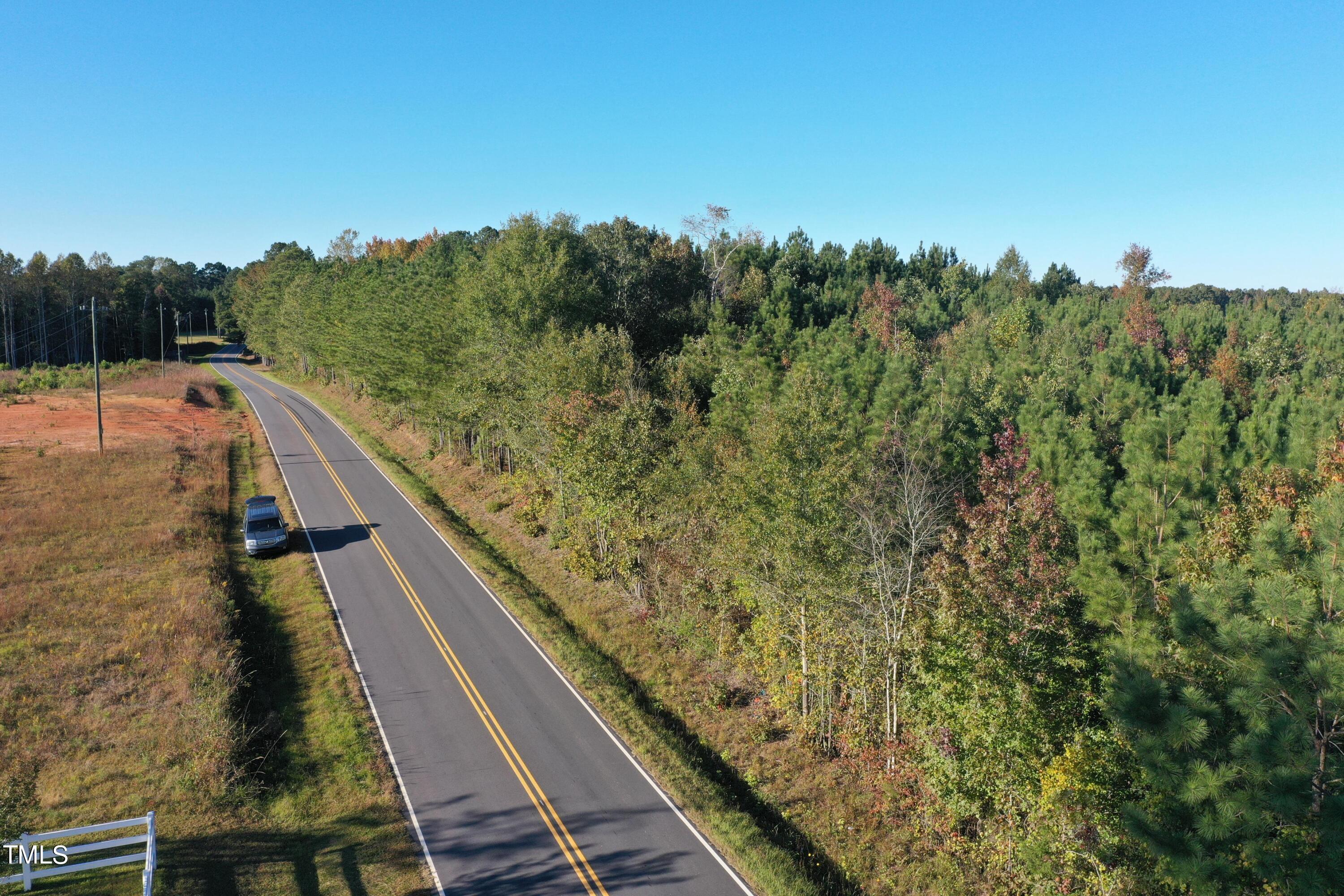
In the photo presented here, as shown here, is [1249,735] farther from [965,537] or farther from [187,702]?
[187,702]

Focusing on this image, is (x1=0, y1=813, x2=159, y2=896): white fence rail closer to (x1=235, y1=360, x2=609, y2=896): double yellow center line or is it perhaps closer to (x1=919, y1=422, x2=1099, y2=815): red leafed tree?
(x1=235, y1=360, x2=609, y2=896): double yellow center line

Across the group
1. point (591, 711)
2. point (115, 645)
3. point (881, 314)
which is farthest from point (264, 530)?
point (881, 314)

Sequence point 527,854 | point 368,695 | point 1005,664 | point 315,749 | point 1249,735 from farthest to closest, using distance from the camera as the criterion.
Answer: point 368,695 → point 315,749 → point 527,854 → point 1005,664 → point 1249,735

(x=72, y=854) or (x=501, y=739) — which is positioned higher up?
(x=72, y=854)

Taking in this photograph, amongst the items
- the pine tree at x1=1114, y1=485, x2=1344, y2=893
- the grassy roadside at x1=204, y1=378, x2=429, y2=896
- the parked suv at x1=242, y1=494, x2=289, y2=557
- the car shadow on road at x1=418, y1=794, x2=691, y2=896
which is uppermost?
the pine tree at x1=1114, y1=485, x2=1344, y2=893

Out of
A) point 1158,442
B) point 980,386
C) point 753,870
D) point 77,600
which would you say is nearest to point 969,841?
point 753,870

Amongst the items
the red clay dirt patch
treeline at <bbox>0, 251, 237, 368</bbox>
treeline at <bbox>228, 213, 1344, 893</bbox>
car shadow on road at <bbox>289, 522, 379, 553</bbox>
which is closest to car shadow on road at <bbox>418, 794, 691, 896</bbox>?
treeline at <bbox>228, 213, 1344, 893</bbox>

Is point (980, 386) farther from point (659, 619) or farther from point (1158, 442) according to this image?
point (659, 619)
